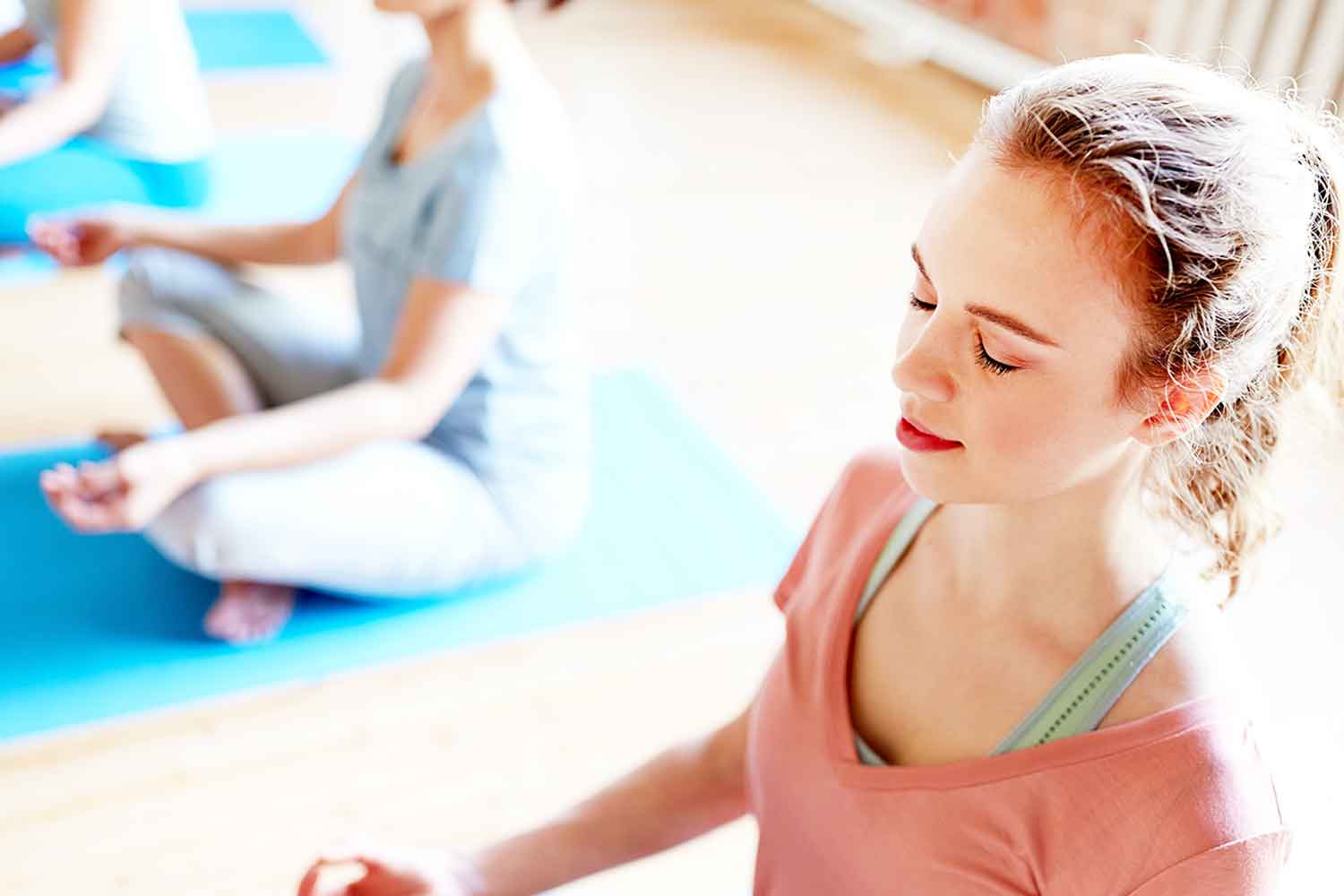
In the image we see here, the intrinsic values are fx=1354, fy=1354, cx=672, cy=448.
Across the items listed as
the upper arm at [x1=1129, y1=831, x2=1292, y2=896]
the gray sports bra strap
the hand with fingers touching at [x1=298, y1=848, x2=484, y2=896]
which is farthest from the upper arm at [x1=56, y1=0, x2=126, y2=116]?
the upper arm at [x1=1129, y1=831, x2=1292, y2=896]

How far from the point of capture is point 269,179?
300 cm

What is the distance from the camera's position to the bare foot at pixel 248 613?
1792mm

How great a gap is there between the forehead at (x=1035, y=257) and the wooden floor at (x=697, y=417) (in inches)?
10.5

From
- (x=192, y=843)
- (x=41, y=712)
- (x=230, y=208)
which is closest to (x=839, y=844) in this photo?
(x=192, y=843)

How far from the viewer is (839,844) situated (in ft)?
2.82

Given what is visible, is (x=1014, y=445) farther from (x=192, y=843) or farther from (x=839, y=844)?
(x=192, y=843)

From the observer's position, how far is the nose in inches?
28.5

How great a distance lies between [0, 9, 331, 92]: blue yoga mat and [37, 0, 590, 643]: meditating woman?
1820 mm

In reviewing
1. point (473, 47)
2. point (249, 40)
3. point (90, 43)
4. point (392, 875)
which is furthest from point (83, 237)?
point (249, 40)

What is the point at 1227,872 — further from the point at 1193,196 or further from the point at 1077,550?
the point at 1193,196

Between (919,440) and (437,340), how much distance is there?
37.5 inches

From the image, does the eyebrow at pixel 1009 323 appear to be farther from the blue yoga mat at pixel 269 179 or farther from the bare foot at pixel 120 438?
the blue yoga mat at pixel 269 179

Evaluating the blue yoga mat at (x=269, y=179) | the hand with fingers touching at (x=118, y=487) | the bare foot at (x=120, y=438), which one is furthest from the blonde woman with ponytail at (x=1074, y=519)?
the blue yoga mat at (x=269, y=179)

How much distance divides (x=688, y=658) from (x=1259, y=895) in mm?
1216
